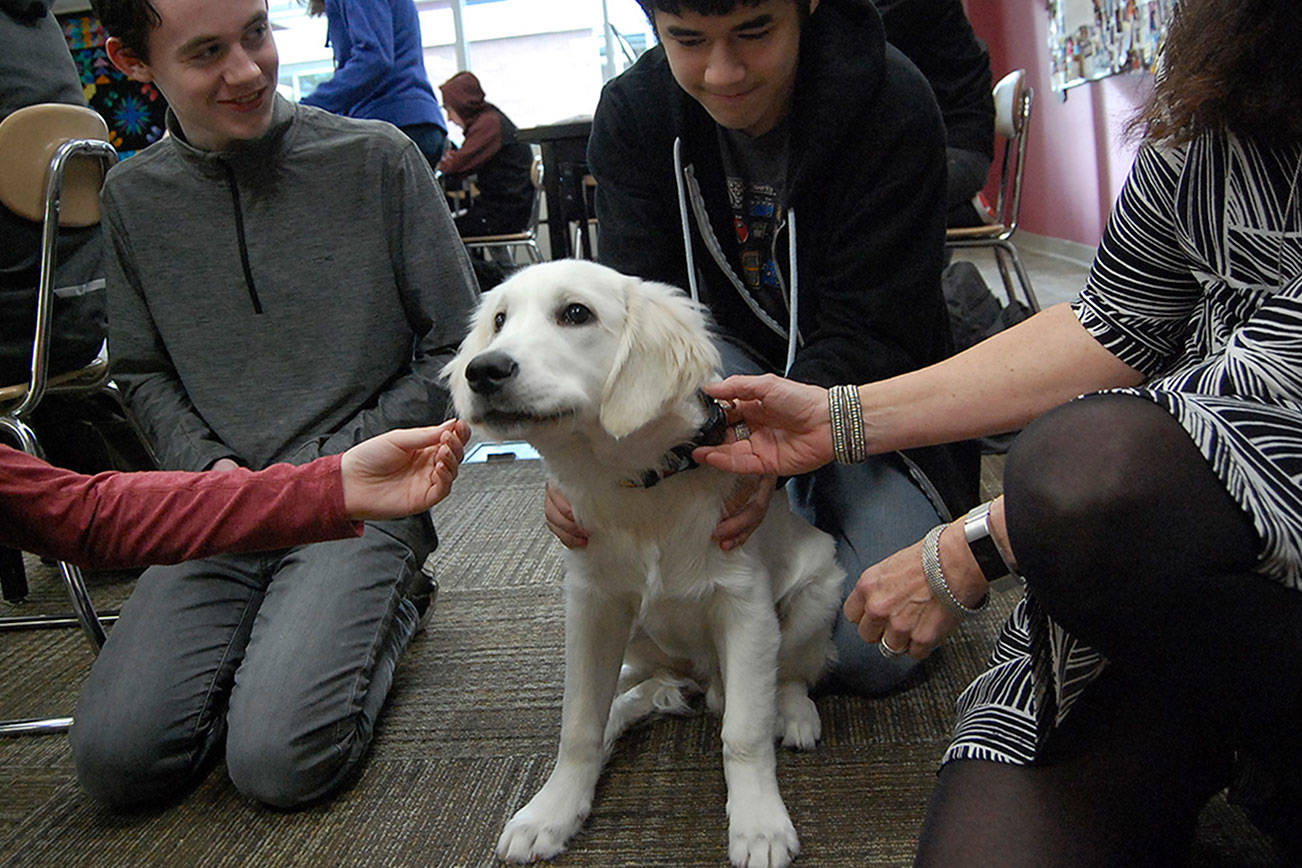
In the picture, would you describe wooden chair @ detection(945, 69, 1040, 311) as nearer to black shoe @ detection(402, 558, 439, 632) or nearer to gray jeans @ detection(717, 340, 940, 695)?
gray jeans @ detection(717, 340, 940, 695)

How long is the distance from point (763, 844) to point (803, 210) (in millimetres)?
903

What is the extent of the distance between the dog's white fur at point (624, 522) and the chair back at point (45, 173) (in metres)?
0.97

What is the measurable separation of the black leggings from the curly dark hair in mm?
257

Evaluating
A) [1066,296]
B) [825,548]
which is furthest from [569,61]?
[825,548]

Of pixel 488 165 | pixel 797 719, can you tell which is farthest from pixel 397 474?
pixel 488 165

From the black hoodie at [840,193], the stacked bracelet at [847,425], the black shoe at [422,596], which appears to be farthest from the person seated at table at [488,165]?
the stacked bracelet at [847,425]

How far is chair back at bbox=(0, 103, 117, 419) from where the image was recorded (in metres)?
1.76

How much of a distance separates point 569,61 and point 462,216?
404 cm

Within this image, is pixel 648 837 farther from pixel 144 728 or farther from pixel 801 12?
pixel 801 12

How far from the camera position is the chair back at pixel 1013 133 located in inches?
116

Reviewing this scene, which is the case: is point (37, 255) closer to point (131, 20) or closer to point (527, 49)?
point (131, 20)

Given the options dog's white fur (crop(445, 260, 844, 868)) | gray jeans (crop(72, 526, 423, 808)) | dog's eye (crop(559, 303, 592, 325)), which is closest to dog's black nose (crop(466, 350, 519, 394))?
dog's white fur (crop(445, 260, 844, 868))

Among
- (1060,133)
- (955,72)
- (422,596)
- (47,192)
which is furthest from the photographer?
(1060,133)

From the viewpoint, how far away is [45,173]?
178 centimetres
